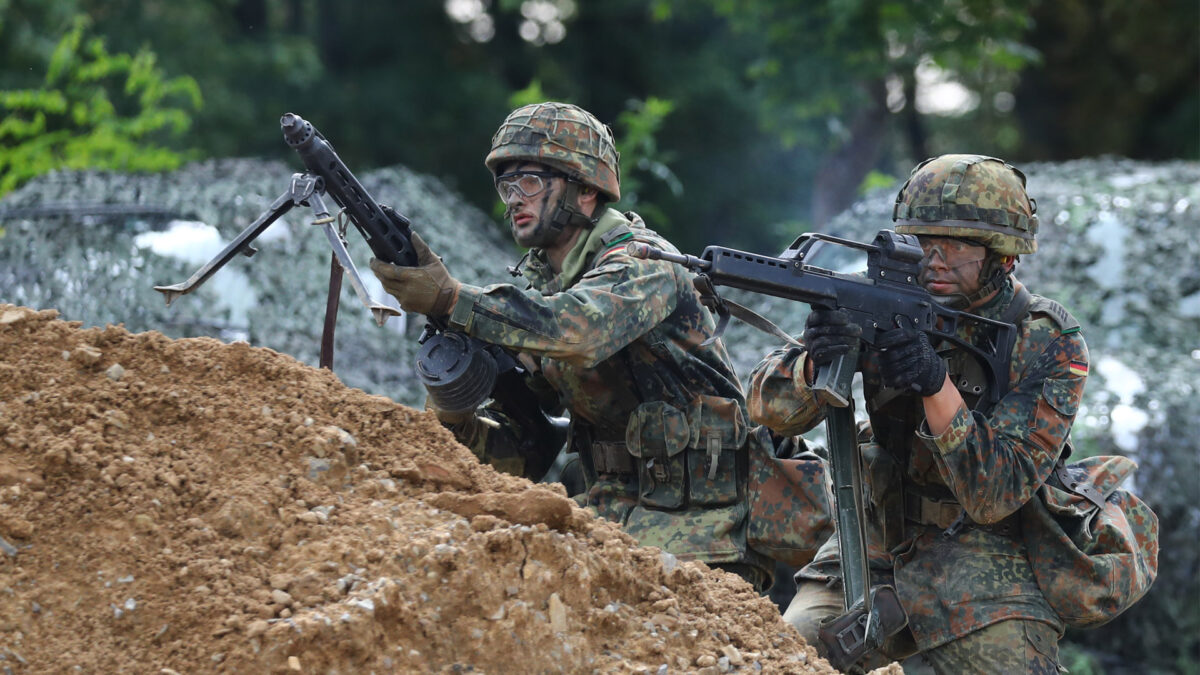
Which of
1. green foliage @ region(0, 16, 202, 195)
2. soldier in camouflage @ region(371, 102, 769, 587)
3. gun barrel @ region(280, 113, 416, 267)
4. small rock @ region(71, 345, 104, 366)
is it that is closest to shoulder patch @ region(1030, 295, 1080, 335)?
soldier in camouflage @ region(371, 102, 769, 587)

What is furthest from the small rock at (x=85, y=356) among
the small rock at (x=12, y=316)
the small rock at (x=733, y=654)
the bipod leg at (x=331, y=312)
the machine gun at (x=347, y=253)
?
the small rock at (x=733, y=654)

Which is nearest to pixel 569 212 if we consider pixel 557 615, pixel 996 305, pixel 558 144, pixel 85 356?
pixel 558 144

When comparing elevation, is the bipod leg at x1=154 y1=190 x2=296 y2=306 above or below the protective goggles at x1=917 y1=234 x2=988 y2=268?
below

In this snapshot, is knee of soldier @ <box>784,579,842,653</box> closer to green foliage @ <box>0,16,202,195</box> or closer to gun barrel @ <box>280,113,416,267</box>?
gun barrel @ <box>280,113,416,267</box>

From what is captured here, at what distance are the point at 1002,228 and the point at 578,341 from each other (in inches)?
60.9

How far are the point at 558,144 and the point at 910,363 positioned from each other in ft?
5.56

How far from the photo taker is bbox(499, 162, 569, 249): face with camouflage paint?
5.88m

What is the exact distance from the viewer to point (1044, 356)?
5.30 meters

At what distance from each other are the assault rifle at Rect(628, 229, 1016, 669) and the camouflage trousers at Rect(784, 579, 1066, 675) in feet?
0.72

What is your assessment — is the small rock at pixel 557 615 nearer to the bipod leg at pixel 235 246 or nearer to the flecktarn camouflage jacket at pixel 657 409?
the flecktarn camouflage jacket at pixel 657 409

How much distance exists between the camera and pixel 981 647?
5.24m

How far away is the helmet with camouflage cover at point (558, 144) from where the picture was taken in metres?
5.84

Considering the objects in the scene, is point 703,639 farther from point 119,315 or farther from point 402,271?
point 119,315

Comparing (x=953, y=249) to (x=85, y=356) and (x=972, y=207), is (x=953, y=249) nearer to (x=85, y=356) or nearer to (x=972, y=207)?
(x=972, y=207)
